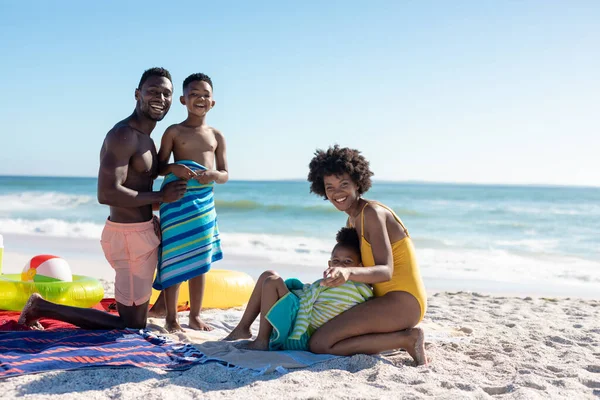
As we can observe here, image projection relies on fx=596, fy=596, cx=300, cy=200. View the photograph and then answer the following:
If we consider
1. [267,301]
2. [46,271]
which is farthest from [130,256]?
[46,271]

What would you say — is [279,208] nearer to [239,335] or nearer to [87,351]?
[239,335]

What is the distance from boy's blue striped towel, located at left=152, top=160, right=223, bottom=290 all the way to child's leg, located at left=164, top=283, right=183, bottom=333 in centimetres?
9

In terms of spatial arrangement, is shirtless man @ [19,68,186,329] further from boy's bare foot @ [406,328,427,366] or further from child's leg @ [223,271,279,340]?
boy's bare foot @ [406,328,427,366]

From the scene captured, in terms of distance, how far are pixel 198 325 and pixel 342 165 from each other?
1.89 meters

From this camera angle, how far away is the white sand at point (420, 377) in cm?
319

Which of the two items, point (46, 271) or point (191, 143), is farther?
point (46, 271)

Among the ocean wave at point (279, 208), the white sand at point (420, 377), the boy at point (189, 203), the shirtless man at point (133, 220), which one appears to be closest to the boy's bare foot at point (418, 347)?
the white sand at point (420, 377)

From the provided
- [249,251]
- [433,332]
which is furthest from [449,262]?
[433,332]

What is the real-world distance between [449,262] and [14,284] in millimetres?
8580

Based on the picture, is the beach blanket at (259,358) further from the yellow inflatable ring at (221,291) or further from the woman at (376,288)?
the yellow inflatable ring at (221,291)

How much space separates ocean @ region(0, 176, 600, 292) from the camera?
1111 centimetres

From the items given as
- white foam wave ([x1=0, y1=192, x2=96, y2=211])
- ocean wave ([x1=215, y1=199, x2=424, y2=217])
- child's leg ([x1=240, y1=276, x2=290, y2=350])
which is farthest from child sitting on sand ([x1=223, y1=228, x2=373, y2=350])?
white foam wave ([x1=0, y1=192, x2=96, y2=211])

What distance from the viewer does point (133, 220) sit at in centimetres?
436

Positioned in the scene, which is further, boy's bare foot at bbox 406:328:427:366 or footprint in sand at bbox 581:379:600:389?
boy's bare foot at bbox 406:328:427:366
